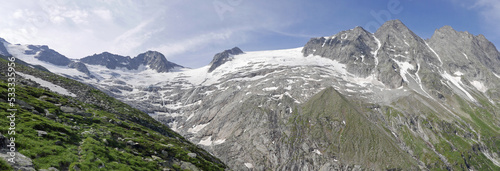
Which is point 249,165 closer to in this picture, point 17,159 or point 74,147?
point 74,147

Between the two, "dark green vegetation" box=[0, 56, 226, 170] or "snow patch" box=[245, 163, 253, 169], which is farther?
"snow patch" box=[245, 163, 253, 169]

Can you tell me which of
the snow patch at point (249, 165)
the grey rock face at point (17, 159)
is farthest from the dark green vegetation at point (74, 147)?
the snow patch at point (249, 165)

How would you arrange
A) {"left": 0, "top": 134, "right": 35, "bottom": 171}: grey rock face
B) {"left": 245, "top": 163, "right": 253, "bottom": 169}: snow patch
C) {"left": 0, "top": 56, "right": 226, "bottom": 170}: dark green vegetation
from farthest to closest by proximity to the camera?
{"left": 245, "top": 163, "right": 253, "bottom": 169}: snow patch → {"left": 0, "top": 56, "right": 226, "bottom": 170}: dark green vegetation → {"left": 0, "top": 134, "right": 35, "bottom": 171}: grey rock face

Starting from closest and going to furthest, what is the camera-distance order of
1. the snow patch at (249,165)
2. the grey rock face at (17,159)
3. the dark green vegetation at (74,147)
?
1. the grey rock face at (17,159)
2. the dark green vegetation at (74,147)
3. the snow patch at (249,165)

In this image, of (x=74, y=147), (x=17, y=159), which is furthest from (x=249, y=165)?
(x=17, y=159)

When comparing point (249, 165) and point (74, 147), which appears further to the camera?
point (249, 165)

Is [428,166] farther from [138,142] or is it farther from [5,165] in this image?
[5,165]

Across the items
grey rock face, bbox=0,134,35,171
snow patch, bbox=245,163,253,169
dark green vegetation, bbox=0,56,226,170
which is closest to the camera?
grey rock face, bbox=0,134,35,171

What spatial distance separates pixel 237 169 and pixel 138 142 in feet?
494

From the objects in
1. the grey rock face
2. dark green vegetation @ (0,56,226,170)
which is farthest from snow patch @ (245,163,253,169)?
the grey rock face

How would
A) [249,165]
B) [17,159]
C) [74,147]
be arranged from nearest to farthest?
[17,159], [74,147], [249,165]

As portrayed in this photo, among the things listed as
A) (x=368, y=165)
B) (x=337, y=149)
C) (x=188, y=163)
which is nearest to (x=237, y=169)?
(x=337, y=149)

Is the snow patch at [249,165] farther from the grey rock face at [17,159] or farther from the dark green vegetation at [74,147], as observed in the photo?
the grey rock face at [17,159]

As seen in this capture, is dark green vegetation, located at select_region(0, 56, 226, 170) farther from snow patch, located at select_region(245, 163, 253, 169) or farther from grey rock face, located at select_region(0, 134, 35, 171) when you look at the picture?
snow patch, located at select_region(245, 163, 253, 169)
